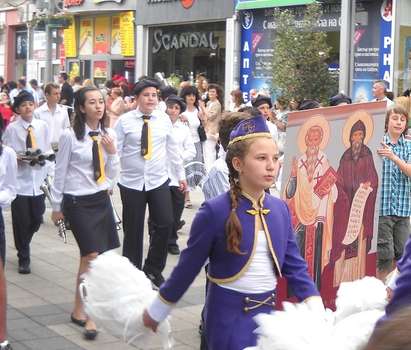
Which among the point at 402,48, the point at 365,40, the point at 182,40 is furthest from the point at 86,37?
the point at 402,48

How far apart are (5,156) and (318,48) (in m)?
14.0

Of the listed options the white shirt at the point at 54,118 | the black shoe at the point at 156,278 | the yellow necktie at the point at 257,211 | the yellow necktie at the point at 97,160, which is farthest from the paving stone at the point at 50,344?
the white shirt at the point at 54,118

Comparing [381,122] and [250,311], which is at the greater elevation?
[381,122]

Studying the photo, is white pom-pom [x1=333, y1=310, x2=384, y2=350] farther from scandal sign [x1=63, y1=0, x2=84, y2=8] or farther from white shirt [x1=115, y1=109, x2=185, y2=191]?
scandal sign [x1=63, y1=0, x2=84, y2=8]

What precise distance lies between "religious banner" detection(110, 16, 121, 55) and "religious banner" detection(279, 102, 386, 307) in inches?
976

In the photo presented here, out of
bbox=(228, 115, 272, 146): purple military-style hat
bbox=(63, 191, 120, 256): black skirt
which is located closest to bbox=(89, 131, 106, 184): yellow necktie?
bbox=(63, 191, 120, 256): black skirt

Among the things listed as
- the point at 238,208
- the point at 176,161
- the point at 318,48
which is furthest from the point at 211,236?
the point at 318,48

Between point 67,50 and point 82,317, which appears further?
point 67,50

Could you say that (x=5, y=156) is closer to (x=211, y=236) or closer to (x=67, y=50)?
(x=211, y=236)

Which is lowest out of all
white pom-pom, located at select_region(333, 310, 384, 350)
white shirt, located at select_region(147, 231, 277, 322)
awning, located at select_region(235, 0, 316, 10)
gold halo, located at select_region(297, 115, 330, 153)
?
white shirt, located at select_region(147, 231, 277, 322)

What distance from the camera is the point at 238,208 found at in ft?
12.9

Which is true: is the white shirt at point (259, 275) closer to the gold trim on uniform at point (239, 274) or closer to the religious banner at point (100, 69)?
the gold trim on uniform at point (239, 274)

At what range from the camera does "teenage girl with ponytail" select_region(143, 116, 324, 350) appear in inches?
152

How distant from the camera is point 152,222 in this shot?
8070 mm
